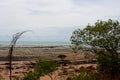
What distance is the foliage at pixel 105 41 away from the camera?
34.3m

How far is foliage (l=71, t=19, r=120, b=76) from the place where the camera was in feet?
112

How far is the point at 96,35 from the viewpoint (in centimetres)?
3481

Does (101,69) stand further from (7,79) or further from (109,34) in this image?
(7,79)

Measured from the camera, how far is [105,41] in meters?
34.1

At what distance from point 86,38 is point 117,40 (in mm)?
2970

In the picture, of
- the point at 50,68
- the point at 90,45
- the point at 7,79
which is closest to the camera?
the point at 50,68

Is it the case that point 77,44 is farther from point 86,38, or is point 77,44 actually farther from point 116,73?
point 116,73

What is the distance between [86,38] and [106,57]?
2.78m

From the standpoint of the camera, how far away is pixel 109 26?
34375mm

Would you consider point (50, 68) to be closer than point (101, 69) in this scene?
Yes

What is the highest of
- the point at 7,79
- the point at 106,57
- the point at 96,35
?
the point at 96,35

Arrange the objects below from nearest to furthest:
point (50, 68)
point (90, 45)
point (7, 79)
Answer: point (50, 68)
point (90, 45)
point (7, 79)

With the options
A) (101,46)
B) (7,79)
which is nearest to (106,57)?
(101,46)

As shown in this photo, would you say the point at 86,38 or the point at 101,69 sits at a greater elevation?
the point at 86,38
